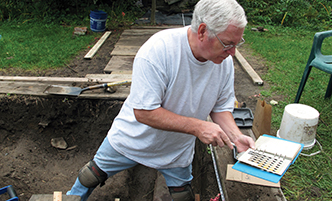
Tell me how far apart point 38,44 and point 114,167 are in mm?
4649

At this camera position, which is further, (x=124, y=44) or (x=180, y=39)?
(x=124, y=44)

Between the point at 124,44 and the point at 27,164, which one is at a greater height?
the point at 124,44

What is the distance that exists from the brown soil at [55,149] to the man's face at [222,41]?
171 centimetres

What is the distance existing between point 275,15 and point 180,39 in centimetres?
735

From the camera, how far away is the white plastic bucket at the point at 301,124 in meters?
2.78

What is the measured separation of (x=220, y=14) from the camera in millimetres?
1365

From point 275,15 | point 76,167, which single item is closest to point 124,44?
point 76,167

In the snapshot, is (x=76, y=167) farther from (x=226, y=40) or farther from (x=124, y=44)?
(x=124, y=44)

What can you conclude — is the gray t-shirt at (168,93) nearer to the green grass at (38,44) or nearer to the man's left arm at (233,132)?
the man's left arm at (233,132)

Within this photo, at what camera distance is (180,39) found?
1602 mm

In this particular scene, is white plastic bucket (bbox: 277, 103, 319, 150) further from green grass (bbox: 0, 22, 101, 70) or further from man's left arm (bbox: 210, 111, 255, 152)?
green grass (bbox: 0, 22, 101, 70)

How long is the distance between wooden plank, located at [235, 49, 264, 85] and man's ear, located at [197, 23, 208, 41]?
3092mm

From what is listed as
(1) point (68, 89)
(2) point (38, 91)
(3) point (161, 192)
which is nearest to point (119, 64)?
(1) point (68, 89)

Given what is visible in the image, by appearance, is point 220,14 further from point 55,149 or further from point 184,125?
point 55,149
